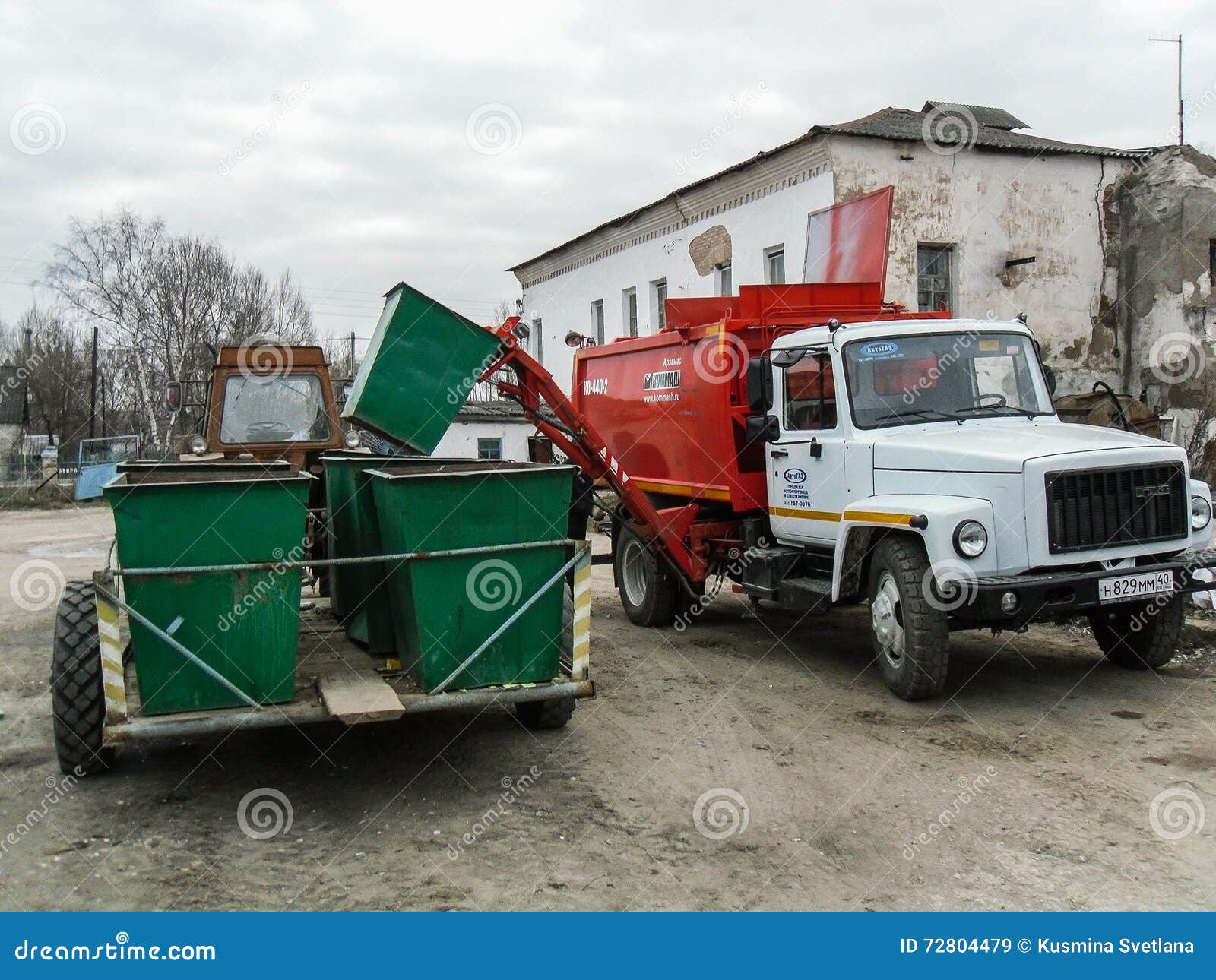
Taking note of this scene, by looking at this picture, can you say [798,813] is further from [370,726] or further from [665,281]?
[665,281]

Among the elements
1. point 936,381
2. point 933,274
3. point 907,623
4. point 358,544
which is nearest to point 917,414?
point 936,381

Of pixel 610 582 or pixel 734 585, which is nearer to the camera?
pixel 734 585

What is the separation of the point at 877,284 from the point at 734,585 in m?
2.83

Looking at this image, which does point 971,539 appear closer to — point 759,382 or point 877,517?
point 877,517

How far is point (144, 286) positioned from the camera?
113 ft

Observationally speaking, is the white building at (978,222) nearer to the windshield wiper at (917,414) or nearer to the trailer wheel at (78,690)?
the windshield wiper at (917,414)

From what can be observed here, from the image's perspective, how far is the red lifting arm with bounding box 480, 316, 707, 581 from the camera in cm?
881

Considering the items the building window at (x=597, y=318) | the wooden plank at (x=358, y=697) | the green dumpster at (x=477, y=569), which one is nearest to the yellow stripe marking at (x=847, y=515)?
the green dumpster at (x=477, y=569)

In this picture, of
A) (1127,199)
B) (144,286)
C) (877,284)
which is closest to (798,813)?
(877,284)

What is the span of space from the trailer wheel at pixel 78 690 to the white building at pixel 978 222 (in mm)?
14025

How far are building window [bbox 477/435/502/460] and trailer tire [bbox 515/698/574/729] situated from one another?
27.9m

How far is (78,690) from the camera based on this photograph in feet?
17.3

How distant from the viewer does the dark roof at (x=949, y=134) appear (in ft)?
59.9

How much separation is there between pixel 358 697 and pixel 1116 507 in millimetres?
4486
